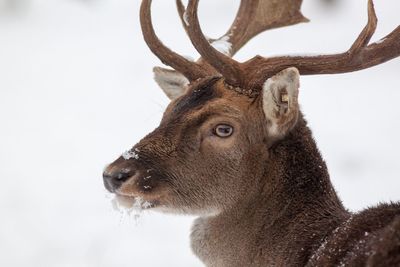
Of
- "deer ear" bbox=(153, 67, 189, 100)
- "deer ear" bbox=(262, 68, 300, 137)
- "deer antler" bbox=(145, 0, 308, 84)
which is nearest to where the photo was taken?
"deer ear" bbox=(262, 68, 300, 137)

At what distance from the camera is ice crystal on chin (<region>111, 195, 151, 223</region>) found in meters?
4.62

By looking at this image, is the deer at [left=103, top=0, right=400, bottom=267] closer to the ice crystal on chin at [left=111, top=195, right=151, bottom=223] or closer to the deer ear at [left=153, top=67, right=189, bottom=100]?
the ice crystal on chin at [left=111, top=195, right=151, bottom=223]

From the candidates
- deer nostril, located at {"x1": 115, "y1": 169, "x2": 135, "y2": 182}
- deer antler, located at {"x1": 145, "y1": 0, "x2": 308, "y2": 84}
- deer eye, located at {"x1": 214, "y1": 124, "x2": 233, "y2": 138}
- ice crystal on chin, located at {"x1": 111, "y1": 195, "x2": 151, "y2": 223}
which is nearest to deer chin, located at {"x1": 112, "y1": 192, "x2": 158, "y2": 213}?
ice crystal on chin, located at {"x1": 111, "y1": 195, "x2": 151, "y2": 223}

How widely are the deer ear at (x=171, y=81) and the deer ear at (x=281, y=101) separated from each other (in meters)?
0.92

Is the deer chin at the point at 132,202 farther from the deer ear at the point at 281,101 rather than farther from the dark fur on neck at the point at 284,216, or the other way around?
the deer ear at the point at 281,101

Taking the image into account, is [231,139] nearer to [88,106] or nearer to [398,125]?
[398,125]

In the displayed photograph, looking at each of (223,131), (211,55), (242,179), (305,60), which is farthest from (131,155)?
(305,60)

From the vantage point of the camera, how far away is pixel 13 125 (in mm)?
12539

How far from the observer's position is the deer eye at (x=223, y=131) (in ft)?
15.5

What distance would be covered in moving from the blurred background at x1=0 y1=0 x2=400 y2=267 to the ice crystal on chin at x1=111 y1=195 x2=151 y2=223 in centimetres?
7

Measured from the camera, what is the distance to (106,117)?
42.8 ft

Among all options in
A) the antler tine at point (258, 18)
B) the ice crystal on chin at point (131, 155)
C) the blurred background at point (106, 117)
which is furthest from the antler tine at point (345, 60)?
the blurred background at point (106, 117)

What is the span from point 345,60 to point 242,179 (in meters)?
1.07

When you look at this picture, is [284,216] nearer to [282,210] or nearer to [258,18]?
[282,210]
